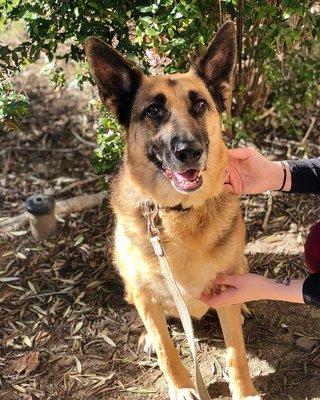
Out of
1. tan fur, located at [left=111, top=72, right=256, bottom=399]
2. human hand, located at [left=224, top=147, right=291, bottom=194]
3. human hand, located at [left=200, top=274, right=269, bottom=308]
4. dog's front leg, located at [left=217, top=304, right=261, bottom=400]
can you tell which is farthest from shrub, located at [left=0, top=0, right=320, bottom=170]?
dog's front leg, located at [left=217, top=304, right=261, bottom=400]

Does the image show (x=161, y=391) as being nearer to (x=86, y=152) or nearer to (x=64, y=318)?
(x=64, y=318)

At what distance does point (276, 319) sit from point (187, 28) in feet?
6.11

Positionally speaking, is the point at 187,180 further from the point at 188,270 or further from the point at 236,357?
the point at 236,357

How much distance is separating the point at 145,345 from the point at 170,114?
147 centimetres

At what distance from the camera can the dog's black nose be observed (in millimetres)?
2508

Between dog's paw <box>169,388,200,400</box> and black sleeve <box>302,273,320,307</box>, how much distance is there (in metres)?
0.83

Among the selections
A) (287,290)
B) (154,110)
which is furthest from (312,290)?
(154,110)

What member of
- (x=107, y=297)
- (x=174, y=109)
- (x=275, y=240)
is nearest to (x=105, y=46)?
(x=174, y=109)

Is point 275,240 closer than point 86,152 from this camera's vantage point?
Yes

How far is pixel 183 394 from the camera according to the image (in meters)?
2.95

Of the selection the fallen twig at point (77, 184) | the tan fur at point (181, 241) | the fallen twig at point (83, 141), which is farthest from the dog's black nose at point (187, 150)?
the fallen twig at point (83, 141)

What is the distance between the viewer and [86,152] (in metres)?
5.02

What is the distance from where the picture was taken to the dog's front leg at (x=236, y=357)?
115 inches

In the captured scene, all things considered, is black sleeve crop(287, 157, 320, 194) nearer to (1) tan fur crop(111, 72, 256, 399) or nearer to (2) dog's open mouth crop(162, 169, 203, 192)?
(1) tan fur crop(111, 72, 256, 399)
